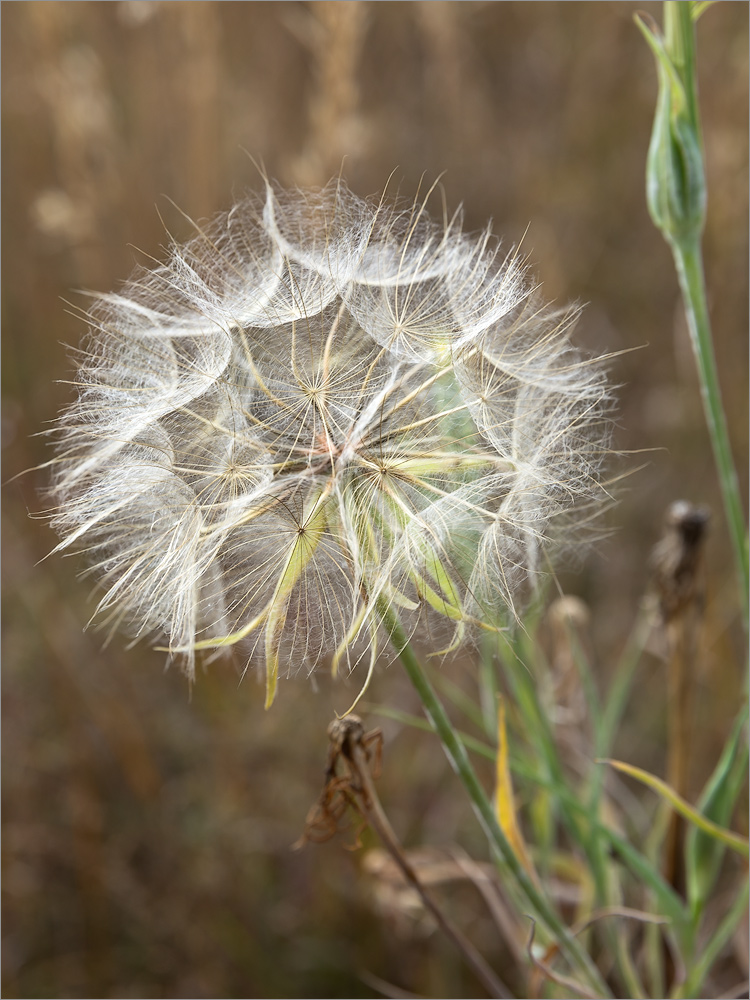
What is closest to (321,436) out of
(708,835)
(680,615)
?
(680,615)

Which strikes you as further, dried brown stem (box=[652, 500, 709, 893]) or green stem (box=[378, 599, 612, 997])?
dried brown stem (box=[652, 500, 709, 893])

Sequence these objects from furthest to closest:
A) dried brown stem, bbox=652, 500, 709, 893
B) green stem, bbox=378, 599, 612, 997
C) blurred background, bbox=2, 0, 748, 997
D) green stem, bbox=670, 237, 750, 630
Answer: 1. blurred background, bbox=2, 0, 748, 997
2. dried brown stem, bbox=652, 500, 709, 893
3. green stem, bbox=670, 237, 750, 630
4. green stem, bbox=378, 599, 612, 997

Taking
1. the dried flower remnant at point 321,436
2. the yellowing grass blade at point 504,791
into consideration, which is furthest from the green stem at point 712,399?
the yellowing grass blade at point 504,791

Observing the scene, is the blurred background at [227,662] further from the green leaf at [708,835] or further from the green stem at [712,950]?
the green stem at [712,950]

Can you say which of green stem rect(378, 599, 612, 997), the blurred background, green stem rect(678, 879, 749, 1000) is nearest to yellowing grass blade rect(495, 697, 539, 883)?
green stem rect(378, 599, 612, 997)

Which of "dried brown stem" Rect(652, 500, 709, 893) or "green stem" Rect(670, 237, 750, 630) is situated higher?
"green stem" Rect(670, 237, 750, 630)

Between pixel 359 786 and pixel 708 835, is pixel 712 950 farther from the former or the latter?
pixel 359 786

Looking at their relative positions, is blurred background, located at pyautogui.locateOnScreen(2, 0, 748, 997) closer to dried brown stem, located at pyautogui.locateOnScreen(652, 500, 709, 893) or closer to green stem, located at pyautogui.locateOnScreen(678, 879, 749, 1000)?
dried brown stem, located at pyautogui.locateOnScreen(652, 500, 709, 893)
